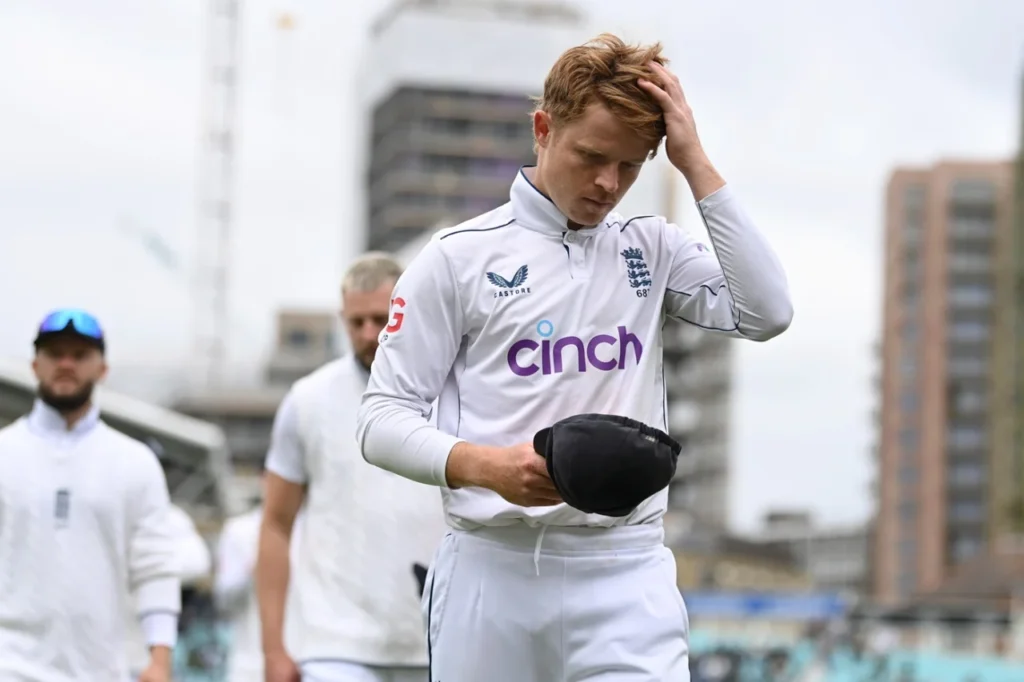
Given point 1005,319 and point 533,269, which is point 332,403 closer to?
point 533,269

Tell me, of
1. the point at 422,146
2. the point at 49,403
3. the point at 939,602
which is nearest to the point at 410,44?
the point at 422,146

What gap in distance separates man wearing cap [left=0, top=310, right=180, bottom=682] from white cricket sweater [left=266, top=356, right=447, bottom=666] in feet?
1.72

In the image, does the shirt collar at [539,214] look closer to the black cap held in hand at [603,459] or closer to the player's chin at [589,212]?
the player's chin at [589,212]

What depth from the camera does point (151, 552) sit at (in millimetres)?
7164

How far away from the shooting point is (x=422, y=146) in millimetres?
143750

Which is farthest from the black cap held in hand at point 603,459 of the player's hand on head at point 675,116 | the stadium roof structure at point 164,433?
the stadium roof structure at point 164,433

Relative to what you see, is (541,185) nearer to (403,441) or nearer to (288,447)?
(403,441)

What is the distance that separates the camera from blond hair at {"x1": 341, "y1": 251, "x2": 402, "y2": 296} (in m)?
7.03

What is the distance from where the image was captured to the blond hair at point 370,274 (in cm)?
703

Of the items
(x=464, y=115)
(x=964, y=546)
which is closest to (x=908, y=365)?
(x=964, y=546)

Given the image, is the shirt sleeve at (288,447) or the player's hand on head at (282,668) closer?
the player's hand on head at (282,668)

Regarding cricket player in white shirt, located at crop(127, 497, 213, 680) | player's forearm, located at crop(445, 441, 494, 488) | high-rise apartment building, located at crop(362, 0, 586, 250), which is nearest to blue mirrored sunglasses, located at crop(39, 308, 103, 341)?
cricket player in white shirt, located at crop(127, 497, 213, 680)

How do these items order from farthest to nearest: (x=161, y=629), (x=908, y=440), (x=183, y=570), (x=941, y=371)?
(x=908, y=440), (x=941, y=371), (x=183, y=570), (x=161, y=629)

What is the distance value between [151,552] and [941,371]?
497ft
